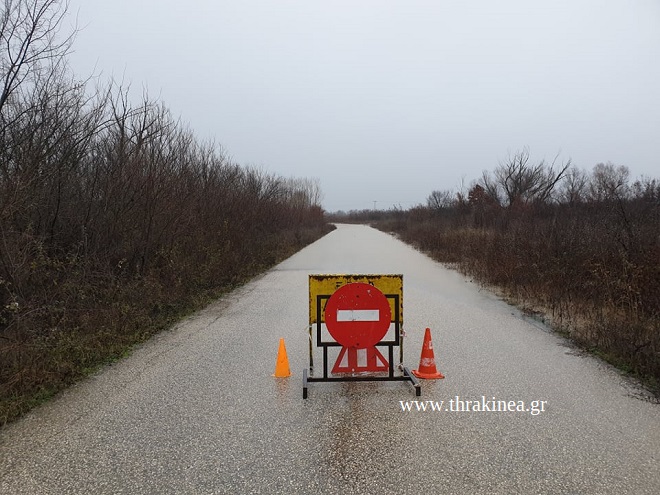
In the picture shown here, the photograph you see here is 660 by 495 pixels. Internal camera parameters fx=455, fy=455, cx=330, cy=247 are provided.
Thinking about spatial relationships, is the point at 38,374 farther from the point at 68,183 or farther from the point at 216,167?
the point at 216,167

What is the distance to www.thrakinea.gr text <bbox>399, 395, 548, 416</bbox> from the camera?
411 centimetres

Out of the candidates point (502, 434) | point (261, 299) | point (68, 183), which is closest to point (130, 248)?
point (68, 183)

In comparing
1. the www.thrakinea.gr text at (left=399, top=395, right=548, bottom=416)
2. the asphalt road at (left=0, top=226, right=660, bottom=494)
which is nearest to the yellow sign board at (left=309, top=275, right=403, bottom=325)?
the asphalt road at (left=0, top=226, right=660, bottom=494)

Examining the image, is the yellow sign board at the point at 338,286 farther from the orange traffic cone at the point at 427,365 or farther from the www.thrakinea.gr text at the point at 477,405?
the www.thrakinea.gr text at the point at 477,405

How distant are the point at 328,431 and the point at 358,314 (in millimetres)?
1206

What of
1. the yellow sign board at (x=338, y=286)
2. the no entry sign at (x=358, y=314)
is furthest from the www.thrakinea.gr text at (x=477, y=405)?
the yellow sign board at (x=338, y=286)

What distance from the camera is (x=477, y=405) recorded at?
423 centimetres

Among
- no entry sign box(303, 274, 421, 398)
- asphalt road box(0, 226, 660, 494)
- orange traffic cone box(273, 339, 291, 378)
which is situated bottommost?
asphalt road box(0, 226, 660, 494)

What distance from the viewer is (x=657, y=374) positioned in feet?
15.8

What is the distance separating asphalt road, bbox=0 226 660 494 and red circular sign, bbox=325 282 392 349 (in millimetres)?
563

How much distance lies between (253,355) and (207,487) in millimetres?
2963

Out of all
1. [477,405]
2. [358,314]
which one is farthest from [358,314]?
[477,405]

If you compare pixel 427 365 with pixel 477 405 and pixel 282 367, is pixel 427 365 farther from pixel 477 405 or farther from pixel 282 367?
pixel 282 367

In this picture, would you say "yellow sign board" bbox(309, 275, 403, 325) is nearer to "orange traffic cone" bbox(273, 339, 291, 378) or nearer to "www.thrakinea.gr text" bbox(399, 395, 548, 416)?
"orange traffic cone" bbox(273, 339, 291, 378)
